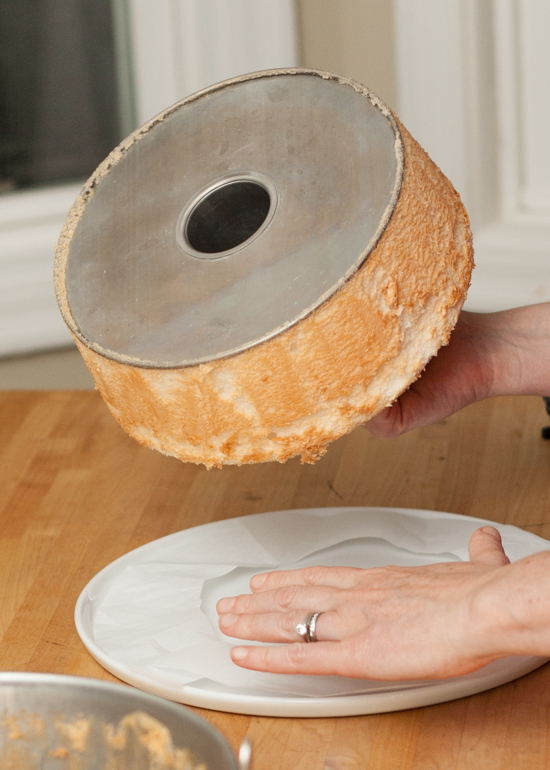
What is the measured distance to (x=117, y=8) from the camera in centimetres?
173

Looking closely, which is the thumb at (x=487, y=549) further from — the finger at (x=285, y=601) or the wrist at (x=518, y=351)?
the wrist at (x=518, y=351)

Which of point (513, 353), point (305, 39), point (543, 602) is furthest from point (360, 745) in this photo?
point (305, 39)

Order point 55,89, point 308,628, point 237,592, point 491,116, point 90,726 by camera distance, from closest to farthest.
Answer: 1. point 90,726
2. point 308,628
3. point 237,592
4. point 491,116
5. point 55,89

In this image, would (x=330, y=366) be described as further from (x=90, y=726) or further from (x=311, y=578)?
(x=90, y=726)

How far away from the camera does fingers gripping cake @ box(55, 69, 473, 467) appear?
2.24ft

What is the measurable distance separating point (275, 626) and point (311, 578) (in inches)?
2.4

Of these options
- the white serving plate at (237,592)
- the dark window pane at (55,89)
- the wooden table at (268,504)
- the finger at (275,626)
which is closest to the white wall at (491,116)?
the wooden table at (268,504)

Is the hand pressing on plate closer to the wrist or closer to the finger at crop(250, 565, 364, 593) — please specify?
the finger at crop(250, 565, 364, 593)

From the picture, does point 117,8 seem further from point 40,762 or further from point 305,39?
point 40,762

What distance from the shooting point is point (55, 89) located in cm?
185

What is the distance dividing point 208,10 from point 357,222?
1.04m

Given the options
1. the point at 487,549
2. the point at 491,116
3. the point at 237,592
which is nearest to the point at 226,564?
the point at 237,592

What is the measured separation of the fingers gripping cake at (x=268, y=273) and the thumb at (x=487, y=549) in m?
0.13

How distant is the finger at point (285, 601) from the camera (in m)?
0.72
